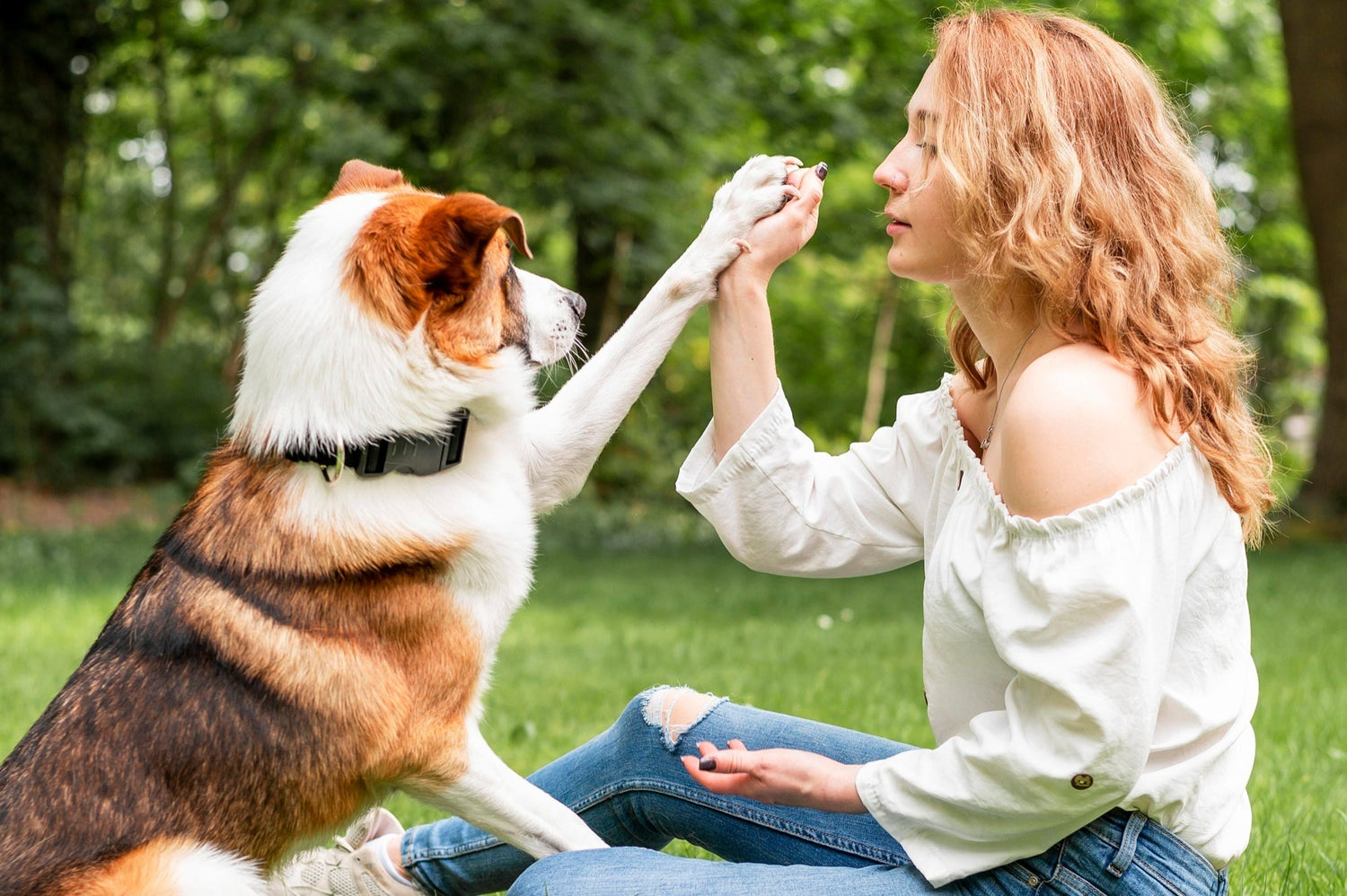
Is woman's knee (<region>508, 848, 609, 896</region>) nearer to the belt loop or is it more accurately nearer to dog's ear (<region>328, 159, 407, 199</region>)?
the belt loop

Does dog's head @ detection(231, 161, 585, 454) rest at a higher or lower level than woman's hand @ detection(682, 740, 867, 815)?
higher

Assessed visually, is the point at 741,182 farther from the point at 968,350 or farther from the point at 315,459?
the point at 315,459

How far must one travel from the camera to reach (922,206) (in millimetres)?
2270

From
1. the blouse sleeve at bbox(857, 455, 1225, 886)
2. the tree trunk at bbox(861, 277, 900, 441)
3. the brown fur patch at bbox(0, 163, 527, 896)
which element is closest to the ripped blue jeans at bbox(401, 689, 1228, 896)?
the blouse sleeve at bbox(857, 455, 1225, 886)

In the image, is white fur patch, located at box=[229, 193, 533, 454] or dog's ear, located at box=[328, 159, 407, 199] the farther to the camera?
dog's ear, located at box=[328, 159, 407, 199]

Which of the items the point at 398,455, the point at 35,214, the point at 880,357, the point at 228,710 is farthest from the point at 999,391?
the point at 880,357

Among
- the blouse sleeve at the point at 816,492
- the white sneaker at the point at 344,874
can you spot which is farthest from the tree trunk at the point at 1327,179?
the white sneaker at the point at 344,874

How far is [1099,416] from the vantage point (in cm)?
188

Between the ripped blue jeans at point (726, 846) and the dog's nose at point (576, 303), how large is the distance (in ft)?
2.86

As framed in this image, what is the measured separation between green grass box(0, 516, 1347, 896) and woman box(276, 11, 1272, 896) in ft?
3.90

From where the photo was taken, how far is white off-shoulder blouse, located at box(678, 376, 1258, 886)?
1.82 meters

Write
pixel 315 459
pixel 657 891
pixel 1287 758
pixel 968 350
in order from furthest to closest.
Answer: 1. pixel 1287 758
2. pixel 968 350
3. pixel 315 459
4. pixel 657 891

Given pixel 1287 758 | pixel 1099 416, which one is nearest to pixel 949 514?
pixel 1099 416

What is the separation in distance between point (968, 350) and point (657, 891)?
4.03 feet
